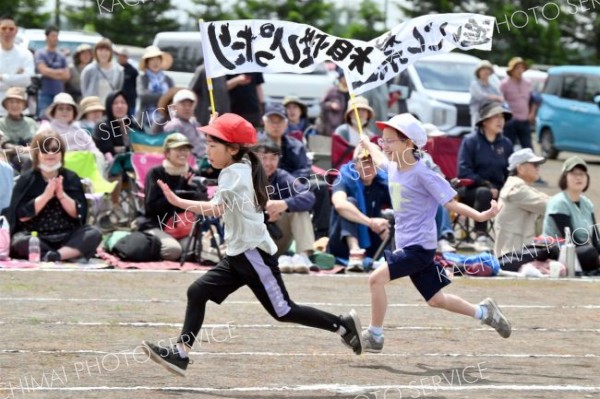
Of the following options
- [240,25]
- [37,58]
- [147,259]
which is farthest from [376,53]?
[37,58]

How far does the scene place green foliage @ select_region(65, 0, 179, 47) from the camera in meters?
51.0

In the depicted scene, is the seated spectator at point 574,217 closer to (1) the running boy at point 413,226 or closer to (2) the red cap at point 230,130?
(1) the running boy at point 413,226

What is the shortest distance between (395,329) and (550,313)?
1.71 m

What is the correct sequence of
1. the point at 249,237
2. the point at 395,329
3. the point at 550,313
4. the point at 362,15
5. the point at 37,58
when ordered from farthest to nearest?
1. the point at 362,15
2. the point at 37,58
3. the point at 550,313
4. the point at 395,329
5. the point at 249,237

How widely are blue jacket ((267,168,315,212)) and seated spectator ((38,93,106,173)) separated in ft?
9.28

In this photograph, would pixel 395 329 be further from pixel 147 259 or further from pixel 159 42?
pixel 159 42

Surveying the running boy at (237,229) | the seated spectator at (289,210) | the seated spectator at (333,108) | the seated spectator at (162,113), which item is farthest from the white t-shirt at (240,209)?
the seated spectator at (333,108)

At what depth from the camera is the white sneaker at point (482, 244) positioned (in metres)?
16.6

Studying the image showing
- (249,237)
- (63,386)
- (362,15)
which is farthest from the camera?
(362,15)

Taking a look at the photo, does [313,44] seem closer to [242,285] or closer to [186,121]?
[242,285]

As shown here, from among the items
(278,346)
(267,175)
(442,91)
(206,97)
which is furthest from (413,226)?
(442,91)

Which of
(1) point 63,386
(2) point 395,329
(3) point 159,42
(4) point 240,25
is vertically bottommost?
(3) point 159,42

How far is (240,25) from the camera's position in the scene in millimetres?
11320

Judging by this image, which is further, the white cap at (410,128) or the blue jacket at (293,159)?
the blue jacket at (293,159)
